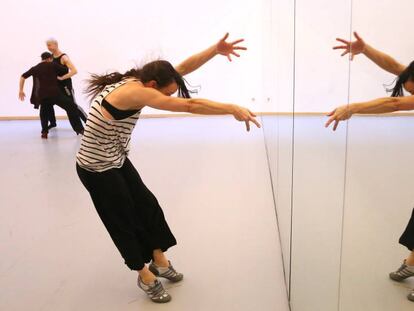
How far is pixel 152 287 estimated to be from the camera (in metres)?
2.27

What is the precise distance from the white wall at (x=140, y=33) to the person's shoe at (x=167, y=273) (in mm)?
5909

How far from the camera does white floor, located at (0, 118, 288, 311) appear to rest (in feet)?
7.72

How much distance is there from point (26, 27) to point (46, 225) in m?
5.96

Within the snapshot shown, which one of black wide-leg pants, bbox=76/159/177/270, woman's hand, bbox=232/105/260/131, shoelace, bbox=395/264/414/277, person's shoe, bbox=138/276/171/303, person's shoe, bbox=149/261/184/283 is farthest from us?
person's shoe, bbox=149/261/184/283

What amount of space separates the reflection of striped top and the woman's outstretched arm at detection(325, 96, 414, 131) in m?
1.23

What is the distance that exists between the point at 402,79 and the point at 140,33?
8033 millimetres

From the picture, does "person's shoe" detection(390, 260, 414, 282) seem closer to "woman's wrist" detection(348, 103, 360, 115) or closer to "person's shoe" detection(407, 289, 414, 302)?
"person's shoe" detection(407, 289, 414, 302)

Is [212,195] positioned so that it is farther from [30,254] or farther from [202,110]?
[202,110]

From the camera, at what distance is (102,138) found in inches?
80.7

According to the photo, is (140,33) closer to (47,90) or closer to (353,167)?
(47,90)

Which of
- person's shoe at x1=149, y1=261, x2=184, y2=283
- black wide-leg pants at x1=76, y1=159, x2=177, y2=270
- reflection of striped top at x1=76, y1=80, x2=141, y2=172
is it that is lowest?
person's shoe at x1=149, y1=261, x2=184, y2=283

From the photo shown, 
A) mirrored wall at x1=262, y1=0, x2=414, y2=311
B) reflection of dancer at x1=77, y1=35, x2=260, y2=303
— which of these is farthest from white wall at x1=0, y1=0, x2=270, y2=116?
mirrored wall at x1=262, y1=0, x2=414, y2=311

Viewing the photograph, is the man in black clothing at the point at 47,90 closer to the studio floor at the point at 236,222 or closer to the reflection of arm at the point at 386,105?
the studio floor at the point at 236,222

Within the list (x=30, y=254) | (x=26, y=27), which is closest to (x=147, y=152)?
(x=30, y=254)
